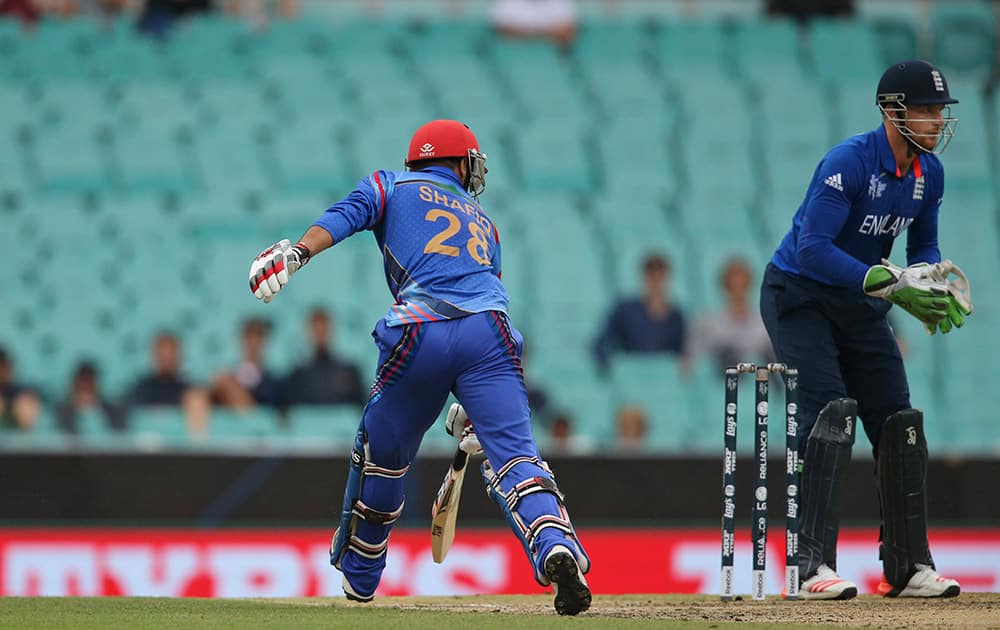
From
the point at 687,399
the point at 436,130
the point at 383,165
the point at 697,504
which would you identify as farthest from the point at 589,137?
the point at 436,130

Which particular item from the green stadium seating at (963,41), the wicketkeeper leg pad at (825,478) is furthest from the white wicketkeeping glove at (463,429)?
the green stadium seating at (963,41)

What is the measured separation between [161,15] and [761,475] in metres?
9.17

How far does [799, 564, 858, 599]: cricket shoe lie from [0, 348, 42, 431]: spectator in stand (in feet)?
17.6

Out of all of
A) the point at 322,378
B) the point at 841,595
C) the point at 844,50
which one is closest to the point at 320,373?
the point at 322,378

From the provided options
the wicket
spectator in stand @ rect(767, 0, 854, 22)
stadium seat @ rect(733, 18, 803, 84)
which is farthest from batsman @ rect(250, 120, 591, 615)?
spectator in stand @ rect(767, 0, 854, 22)

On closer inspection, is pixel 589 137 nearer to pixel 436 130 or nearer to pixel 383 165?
pixel 383 165

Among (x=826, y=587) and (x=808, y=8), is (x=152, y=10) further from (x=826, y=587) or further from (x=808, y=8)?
(x=826, y=587)

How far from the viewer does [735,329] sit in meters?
10.9

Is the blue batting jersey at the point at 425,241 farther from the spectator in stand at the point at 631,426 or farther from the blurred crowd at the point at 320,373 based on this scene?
the spectator in stand at the point at 631,426

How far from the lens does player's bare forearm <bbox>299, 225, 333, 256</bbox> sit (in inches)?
211

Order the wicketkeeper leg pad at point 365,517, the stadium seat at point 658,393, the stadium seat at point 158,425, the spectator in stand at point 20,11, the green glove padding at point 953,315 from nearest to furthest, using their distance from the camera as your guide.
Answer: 1. the wicketkeeper leg pad at point 365,517
2. the green glove padding at point 953,315
3. the stadium seat at point 158,425
4. the stadium seat at point 658,393
5. the spectator in stand at point 20,11

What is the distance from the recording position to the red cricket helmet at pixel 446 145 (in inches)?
230

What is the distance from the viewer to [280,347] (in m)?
11.0

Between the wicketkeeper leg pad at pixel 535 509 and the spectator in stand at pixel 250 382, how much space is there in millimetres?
4808
